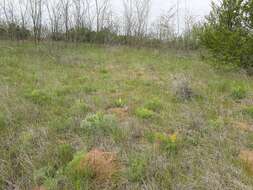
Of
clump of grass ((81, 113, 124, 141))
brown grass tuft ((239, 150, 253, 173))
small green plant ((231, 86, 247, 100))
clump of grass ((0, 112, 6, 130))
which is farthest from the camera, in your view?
small green plant ((231, 86, 247, 100))

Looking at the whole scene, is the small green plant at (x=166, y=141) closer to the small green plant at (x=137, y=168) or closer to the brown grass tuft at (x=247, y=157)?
the small green plant at (x=137, y=168)

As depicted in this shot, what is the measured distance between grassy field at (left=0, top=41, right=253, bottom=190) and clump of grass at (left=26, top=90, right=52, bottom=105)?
2 centimetres

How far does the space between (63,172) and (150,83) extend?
451 cm

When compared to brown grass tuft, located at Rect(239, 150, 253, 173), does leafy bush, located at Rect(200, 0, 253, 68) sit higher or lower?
higher

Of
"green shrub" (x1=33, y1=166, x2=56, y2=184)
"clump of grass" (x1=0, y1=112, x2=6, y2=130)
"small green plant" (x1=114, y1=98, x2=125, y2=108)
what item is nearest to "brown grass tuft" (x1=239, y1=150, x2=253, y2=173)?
"green shrub" (x1=33, y1=166, x2=56, y2=184)

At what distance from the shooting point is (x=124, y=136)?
3.46 m

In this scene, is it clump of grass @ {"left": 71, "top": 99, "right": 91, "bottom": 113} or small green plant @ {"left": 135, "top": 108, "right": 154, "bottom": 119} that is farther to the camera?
clump of grass @ {"left": 71, "top": 99, "right": 91, "bottom": 113}

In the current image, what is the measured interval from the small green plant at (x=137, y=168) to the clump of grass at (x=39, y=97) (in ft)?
8.81

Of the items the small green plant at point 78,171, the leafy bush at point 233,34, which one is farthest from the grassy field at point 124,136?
the leafy bush at point 233,34

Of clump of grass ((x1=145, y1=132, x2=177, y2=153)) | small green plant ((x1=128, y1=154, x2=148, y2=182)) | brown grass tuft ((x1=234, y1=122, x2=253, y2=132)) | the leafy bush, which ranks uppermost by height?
the leafy bush

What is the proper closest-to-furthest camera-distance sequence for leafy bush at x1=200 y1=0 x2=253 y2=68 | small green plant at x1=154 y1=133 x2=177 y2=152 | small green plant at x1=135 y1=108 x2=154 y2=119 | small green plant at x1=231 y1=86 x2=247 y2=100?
small green plant at x1=154 y1=133 x2=177 y2=152 < small green plant at x1=135 y1=108 x2=154 y2=119 < small green plant at x1=231 y1=86 x2=247 y2=100 < leafy bush at x1=200 y1=0 x2=253 y2=68

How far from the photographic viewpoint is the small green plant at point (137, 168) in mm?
2568

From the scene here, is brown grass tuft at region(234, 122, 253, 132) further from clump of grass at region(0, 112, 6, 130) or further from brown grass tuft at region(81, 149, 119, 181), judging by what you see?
clump of grass at region(0, 112, 6, 130)

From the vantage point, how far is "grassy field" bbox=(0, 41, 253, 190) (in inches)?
101
